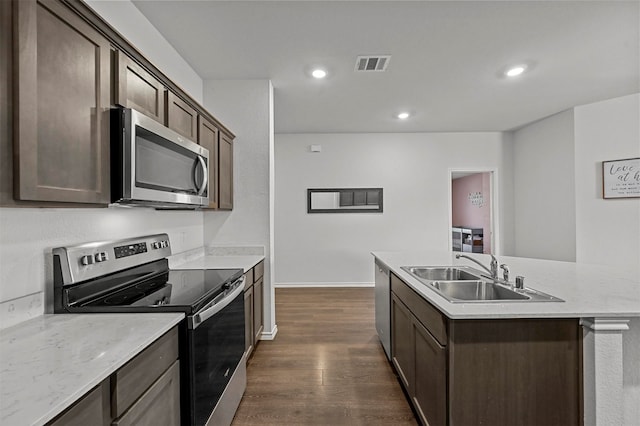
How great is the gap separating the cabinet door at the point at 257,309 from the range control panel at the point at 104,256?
3.02ft

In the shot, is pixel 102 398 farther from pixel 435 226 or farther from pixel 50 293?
pixel 435 226

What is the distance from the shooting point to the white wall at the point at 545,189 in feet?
14.5

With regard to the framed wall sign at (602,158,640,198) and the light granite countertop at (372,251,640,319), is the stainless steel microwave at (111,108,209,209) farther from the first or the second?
the framed wall sign at (602,158,640,198)

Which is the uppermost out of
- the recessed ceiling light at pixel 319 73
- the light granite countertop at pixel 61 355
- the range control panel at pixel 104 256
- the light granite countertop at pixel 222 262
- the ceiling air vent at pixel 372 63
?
the recessed ceiling light at pixel 319 73

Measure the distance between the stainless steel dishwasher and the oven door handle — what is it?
124 centimetres

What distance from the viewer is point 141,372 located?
1.04 meters

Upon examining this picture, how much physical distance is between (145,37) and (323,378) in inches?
114

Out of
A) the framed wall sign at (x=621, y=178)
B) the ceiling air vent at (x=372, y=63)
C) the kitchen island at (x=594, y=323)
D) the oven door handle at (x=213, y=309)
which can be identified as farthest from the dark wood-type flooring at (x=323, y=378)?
the framed wall sign at (x=621, y=178)

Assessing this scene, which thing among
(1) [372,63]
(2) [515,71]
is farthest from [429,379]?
(2) [515,71]

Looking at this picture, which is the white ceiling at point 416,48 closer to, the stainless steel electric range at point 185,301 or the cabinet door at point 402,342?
the stainless steel electric range at point 185,301

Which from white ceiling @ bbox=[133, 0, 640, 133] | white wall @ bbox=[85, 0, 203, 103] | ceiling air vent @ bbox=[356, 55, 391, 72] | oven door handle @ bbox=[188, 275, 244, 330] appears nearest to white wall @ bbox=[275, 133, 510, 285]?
white ceiling @ bbox=[133, 0, 640, 133]

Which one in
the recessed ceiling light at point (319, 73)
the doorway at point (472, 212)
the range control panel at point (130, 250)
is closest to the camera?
the range control panel at point (130, 250)

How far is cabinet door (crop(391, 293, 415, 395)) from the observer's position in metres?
1.95

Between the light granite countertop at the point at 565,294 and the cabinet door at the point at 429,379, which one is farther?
the cabinet door at the point at 429,379
